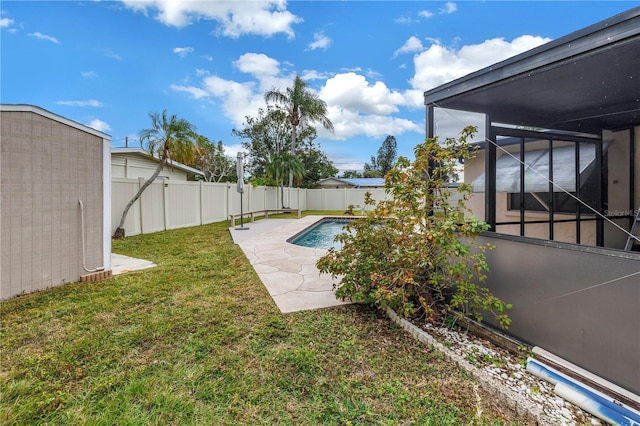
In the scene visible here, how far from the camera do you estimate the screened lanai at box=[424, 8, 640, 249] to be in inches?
94.0

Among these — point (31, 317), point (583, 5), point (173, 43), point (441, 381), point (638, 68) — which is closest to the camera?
point (441, 381)

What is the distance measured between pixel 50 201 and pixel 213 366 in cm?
Answer: 367

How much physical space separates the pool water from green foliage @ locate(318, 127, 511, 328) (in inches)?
190

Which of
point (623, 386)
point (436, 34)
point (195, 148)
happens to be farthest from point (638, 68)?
point (195, 148)

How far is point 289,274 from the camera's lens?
17.1 ft

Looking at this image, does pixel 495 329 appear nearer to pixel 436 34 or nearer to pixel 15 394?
pixel 15 394

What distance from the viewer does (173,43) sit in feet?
31.5

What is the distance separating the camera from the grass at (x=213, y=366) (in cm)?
192

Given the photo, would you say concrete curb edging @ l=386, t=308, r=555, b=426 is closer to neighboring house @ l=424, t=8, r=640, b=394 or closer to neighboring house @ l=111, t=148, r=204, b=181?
neighboring house @ l=424, t=8, r=640, b=394

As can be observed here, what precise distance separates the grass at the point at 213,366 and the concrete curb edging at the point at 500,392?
0.09m

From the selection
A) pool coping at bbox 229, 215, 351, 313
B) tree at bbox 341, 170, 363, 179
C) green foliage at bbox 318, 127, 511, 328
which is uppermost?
tree at bbox 341, 170, 363, 179

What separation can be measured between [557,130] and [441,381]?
13.3ft

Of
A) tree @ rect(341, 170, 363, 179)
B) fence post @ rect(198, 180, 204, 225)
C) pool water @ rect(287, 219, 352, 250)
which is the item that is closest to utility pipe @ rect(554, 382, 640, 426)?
pool water @ rect(287, 219, 352, 250)

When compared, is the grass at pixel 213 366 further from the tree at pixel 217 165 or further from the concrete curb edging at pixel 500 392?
the tree at pixel 217 165
